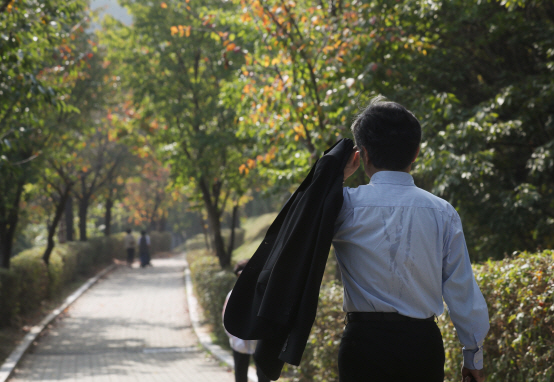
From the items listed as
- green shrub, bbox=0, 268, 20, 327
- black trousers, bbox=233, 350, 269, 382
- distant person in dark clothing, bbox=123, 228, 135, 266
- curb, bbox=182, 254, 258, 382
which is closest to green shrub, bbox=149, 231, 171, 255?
distant person in dark clothing, bbox=123, 228, 135, 266

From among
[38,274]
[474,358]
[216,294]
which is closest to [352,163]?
[474,358]

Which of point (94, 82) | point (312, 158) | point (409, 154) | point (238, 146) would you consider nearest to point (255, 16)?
point (312, 158)

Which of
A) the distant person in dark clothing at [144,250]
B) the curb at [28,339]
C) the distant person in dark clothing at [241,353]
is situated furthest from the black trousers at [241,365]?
the distant person in dark clothing at [144,250]

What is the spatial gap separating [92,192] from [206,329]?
17.3 metres

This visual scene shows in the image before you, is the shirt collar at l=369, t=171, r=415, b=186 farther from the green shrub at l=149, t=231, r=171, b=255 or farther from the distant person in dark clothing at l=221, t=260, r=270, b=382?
the green shrub at l=149, t=231, r=171, b=255

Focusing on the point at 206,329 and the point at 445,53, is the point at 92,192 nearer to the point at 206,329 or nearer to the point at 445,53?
the point at 206,329

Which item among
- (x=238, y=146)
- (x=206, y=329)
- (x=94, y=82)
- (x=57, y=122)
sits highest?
(x=94, y=82)

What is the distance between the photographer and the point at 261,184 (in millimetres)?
17156

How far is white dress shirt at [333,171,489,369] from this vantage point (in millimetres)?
2535

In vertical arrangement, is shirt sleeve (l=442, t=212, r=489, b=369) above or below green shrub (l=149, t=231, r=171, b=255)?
above

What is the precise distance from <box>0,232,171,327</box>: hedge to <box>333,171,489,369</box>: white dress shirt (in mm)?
10646

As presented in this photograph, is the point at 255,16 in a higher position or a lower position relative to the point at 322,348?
higher

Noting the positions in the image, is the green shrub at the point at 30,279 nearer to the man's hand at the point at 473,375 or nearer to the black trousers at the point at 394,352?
the black trousers at the point at 394,352

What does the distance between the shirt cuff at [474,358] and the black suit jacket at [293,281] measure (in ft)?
2.30
